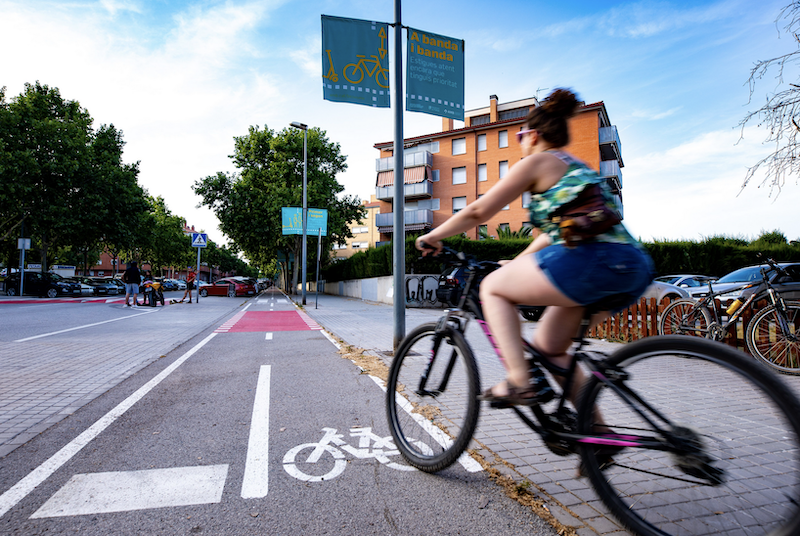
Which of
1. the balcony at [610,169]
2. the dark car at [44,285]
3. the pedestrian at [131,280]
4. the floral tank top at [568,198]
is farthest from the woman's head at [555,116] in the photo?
the balcony at [610,169]

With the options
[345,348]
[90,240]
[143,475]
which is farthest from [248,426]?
[90,240]

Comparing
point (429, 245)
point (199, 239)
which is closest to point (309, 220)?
point (199, 239)

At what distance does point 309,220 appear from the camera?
2417 cm

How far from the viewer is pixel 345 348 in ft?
27.2

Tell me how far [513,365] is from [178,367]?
5.66m

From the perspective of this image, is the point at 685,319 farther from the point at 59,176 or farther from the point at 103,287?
the point at 103,287

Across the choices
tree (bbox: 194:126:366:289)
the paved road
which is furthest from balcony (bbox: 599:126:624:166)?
the paved road

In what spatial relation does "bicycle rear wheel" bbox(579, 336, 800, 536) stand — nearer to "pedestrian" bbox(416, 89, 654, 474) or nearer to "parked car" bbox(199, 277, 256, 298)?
"pedestrian" bbox(416, 89, 654, 474)

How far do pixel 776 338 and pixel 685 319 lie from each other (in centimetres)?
155

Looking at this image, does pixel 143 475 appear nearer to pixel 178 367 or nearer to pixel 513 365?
pixel 513 365

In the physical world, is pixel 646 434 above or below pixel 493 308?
below

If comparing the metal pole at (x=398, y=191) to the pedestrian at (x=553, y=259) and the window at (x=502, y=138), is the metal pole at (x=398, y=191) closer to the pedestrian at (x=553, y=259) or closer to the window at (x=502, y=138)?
the pedestrian at (x=553, y=259)

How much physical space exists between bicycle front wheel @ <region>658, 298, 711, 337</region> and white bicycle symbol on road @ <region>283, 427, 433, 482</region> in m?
5.81

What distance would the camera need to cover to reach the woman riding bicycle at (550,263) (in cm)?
194
